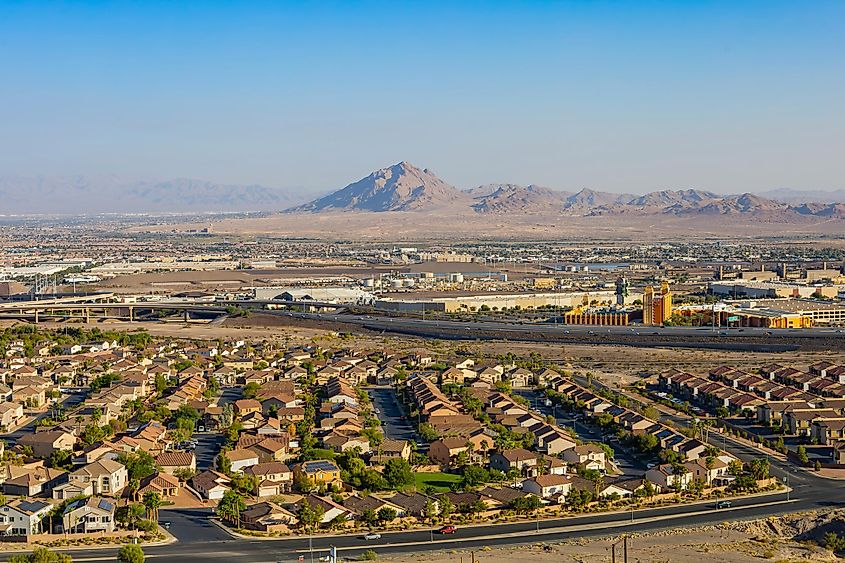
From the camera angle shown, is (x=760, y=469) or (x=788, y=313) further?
(x=788, y=313)

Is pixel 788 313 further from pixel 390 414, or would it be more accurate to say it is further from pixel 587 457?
pixel 587 457

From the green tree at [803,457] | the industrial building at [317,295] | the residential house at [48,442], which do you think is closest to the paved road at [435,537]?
the green tree at [803,457]

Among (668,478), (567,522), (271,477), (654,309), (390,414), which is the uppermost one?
(654,309)

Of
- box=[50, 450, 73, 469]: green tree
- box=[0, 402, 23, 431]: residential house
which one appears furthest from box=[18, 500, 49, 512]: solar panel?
box=[0, 402, 23, 431]: residential house

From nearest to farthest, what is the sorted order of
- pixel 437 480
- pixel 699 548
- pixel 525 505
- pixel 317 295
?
pixel 699 548 < pixel 525 505 < pixel 437 480 < pixel 317 295

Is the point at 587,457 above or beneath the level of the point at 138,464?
beneath

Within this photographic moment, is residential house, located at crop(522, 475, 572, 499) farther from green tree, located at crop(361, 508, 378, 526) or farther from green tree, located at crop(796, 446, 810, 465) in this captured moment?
green tree, located at crop(796, 446, 810, 465)

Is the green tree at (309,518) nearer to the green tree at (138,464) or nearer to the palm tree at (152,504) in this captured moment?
the palm tree at (152,504)

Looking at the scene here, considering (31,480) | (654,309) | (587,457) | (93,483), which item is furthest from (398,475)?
(654,309)
